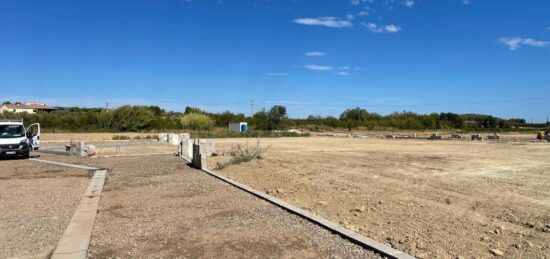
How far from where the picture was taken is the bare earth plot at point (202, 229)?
6105 mm

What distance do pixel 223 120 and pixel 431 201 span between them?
7558 cm

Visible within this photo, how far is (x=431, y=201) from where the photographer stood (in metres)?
9.84

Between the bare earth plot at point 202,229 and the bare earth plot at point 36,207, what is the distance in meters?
0.60

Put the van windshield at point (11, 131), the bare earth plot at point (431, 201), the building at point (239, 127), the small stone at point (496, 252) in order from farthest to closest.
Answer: the building at point (239, 127), the van windshield at point (11, 131), the bare earth plot at point (431, 201), the small stone at point (496, 252)

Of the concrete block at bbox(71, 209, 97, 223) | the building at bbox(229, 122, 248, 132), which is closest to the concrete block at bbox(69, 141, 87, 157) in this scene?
the concrete block at bbox(71, 209, 97, 223)

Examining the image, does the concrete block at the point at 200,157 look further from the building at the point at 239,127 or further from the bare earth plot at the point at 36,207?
the building at the point at 239,127

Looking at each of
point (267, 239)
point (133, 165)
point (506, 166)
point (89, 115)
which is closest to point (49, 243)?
point (267, 239)

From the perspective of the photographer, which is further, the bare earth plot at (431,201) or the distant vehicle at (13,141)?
A: the distant vehicle at (13,141)

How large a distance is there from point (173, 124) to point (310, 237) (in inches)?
2674

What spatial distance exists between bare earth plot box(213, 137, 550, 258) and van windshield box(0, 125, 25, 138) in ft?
41.1

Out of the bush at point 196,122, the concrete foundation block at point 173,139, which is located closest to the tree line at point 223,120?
the bush at point 196,122

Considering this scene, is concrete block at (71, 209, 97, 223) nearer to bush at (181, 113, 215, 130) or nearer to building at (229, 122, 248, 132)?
building at (229, 122, 248, 132)

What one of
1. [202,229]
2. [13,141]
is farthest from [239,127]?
[202,229]

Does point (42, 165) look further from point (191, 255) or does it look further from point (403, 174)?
point (191, 255)
